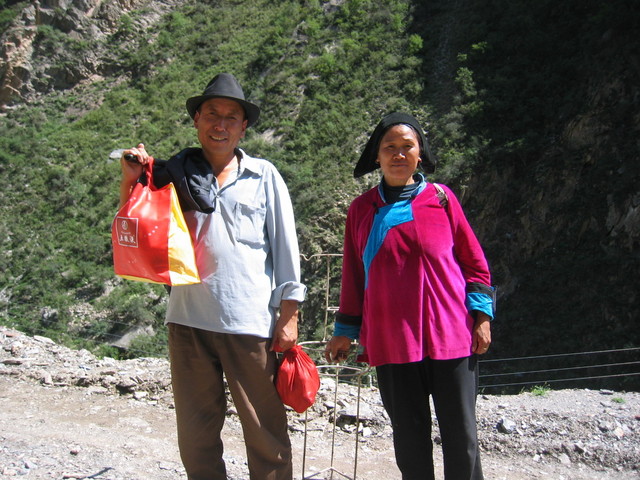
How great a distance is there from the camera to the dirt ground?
10.8 feet

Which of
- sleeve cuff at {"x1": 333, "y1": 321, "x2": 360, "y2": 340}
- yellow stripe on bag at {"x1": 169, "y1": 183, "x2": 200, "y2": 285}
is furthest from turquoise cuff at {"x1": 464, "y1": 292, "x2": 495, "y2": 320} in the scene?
yellow stripe on bag at {"x1": 169, "y1": 183, "x2": 200, "y2": 285}

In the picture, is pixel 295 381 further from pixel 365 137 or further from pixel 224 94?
pixel 365 137

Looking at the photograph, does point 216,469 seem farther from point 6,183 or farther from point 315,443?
A: point 6,183

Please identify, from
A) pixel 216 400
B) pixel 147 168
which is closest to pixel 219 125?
pixel 147 168

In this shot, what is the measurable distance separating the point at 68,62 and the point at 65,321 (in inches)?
555

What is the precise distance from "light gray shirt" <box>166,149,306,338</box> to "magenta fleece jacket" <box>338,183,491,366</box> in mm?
321

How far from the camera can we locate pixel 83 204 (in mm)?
15984

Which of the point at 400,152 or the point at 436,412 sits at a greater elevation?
→ the point at 400,152

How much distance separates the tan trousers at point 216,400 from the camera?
2.05 meters

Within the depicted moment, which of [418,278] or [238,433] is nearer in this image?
[418,278]

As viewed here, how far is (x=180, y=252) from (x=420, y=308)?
3.02ft

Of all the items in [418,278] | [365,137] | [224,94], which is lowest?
[418,278]

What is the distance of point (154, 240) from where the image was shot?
6.32ft

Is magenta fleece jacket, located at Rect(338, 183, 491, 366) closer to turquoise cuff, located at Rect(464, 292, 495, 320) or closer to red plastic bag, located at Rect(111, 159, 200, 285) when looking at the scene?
turquoise cuff, located at Rect(464, 292, 495, 320)
